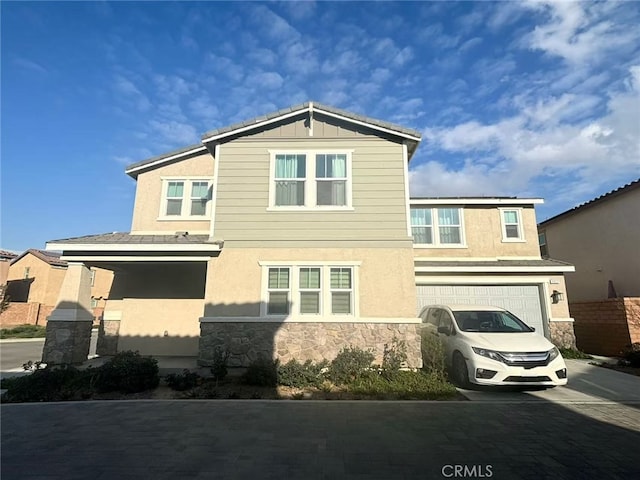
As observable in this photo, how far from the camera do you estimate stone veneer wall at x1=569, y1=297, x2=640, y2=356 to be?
12.2 meters

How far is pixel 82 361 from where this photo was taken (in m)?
9.94

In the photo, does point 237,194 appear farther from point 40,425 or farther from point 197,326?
point 40,425

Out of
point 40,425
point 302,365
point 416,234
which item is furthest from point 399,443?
point 416,234

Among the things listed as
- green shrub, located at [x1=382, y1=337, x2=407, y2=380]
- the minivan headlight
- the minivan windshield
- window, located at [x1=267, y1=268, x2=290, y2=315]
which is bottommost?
green shrub, located at [x1=382, y1=337, x2=407, y2=380]

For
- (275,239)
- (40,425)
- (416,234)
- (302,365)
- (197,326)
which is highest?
(416,234)

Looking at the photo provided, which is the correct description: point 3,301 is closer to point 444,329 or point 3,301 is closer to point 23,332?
point 23,332

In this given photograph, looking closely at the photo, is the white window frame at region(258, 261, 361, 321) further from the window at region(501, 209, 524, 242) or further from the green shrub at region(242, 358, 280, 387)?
the window at region(501, 209, 524, 242)

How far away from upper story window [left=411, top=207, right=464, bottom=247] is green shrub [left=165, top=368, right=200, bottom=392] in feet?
32.1

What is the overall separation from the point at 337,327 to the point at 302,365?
4.38 feet

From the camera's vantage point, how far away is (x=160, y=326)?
40.5 feet

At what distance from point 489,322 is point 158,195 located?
1158cm

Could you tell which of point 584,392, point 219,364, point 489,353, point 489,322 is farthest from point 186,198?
point 584,392

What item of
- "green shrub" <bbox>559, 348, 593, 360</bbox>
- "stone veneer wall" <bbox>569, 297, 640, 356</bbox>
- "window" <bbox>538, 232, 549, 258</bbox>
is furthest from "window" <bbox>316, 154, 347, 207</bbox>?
"window" <bbox>538, 232, 549, 258</bbox>

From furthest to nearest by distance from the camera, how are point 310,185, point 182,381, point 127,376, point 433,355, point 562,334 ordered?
point 562,334
point 310,185
point 433,355
point 182,381
point 127,376
